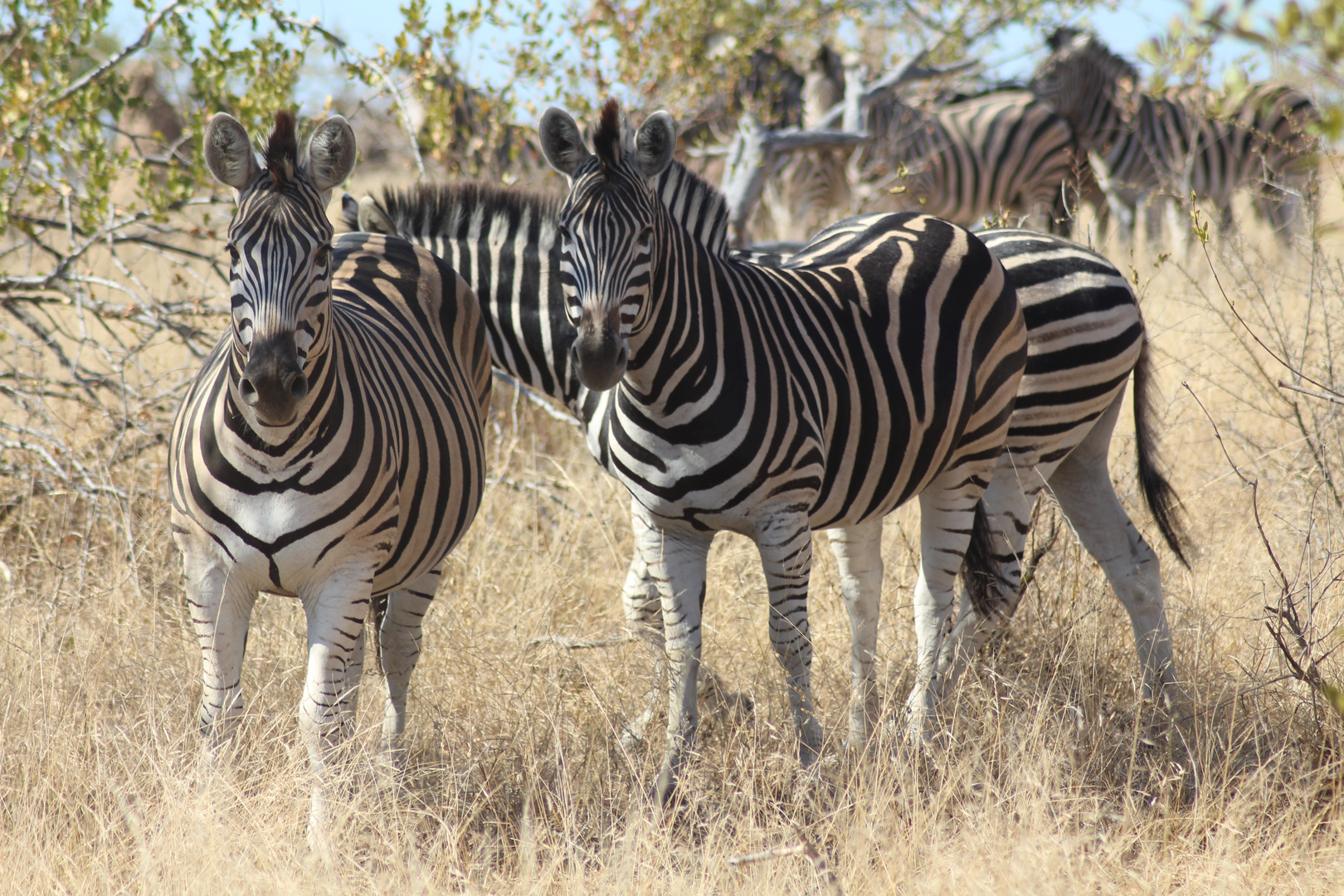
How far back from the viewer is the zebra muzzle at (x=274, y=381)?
250 cm

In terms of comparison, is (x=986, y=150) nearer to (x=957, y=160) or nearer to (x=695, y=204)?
(x=957, y=160)

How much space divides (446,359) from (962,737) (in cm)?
209

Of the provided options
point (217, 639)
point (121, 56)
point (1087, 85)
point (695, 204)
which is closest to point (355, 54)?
point (121, 56)

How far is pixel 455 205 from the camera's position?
13.6ft

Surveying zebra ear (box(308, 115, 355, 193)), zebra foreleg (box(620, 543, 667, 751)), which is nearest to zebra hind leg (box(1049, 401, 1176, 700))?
zebra foreleg (box(620, 543, 667, 751))

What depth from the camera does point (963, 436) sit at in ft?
12.7

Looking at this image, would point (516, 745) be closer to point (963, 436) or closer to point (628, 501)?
point (963, 436)

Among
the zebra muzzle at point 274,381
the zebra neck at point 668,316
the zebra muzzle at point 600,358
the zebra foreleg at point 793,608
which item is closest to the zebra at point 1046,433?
the zebra foreleg at point 793,608

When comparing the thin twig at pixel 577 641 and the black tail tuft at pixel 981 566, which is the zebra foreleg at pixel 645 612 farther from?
the black tail tuft at pixel 981 566

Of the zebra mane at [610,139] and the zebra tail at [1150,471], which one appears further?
the zebra tail at [1150,471]

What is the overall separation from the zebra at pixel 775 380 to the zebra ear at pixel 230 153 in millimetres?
796

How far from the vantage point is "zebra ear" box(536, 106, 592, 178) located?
10.4 feet

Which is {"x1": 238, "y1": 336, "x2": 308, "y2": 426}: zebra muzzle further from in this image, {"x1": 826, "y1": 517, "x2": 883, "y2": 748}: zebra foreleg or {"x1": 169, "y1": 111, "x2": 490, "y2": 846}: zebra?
{"x1": 826, "y1": 517, "x2": 883, "y2": 748}: zebra foreleg

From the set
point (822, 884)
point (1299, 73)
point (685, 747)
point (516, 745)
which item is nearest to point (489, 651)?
point (516, 745)
